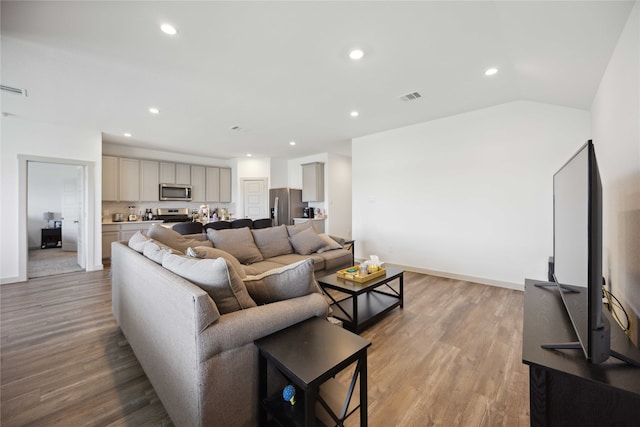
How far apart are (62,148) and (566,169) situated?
22.1 ft

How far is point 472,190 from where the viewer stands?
3900 millimetres

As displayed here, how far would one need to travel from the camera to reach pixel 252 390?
1.24m

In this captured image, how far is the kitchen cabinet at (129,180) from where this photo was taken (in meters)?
5.73

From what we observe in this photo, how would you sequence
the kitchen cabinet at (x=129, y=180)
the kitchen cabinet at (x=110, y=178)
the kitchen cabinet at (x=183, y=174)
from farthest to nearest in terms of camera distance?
the kitchen cabinet at (x=183, y=174) < the kitchen cabinet at (x=129, y=180) < the kitchen cabinet at (x=110, y=178)

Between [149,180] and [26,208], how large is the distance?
7.46 ft

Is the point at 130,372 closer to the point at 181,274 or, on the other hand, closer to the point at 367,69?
the point at 181,274

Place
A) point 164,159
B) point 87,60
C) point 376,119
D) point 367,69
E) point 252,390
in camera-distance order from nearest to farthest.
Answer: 1. point 252,390
2. point 87,60
3. point 367,69
4. point 376,119
5. point 164,159

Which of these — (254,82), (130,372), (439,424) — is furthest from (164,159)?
(439,424)

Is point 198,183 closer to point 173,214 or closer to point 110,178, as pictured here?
point 173,214

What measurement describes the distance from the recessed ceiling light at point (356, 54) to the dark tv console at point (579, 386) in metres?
2.47

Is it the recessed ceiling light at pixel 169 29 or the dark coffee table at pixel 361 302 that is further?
the dark coffee table at pixel 361 302

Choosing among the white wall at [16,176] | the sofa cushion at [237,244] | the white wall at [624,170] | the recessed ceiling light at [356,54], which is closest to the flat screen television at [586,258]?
the white wall at [624,170]

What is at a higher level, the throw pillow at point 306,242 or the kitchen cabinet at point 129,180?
the kitchen cabinet at point 129,180

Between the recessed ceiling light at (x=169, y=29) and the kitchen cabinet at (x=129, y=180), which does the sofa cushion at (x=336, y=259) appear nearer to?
the recessed ceiling light at (x=169, y=29)
